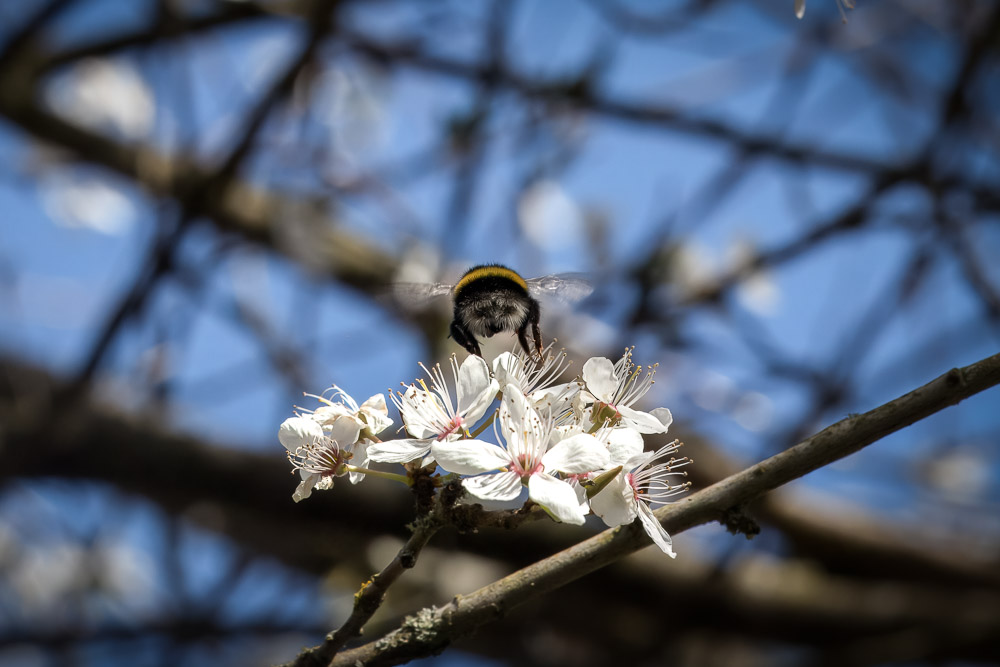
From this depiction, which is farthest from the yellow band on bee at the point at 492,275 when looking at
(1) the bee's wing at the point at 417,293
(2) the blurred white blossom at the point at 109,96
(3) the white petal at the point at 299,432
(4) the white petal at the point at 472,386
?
(2) the blurred white blossom at the point at 109,96

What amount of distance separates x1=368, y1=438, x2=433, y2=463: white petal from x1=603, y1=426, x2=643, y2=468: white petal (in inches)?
9.6

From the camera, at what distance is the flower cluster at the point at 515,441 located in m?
0.98

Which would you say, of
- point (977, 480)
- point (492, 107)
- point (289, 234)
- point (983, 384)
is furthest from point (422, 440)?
point (977, 480)

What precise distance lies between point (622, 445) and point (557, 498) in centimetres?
13

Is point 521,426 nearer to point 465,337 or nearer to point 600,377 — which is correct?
point 600,377

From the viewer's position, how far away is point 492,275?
156 cm

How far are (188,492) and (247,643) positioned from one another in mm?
676

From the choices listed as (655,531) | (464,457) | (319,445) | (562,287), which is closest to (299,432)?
(319,445)

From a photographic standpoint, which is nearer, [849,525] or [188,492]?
[188,492]

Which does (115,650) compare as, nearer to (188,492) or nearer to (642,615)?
(188,492)

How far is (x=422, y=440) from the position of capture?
3.58 feet

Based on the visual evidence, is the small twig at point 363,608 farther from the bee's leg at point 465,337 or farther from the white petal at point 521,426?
the bee's leg at point 465,337

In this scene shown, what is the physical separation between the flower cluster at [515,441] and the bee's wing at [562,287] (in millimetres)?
309

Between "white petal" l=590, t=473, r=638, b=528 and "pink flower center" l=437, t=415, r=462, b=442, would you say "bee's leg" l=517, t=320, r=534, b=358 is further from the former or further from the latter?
"white petal" l=590, t=473, r=638, b=528
